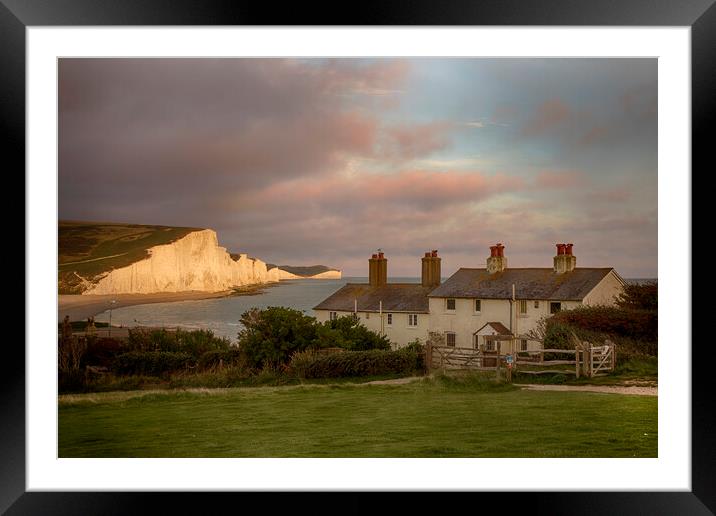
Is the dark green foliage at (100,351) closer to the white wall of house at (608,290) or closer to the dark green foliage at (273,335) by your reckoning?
the dark green foliage at (273,335)

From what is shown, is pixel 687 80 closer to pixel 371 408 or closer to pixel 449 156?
pixel 449 156

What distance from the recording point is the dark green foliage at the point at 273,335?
601 cm

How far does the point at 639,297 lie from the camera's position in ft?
19.4

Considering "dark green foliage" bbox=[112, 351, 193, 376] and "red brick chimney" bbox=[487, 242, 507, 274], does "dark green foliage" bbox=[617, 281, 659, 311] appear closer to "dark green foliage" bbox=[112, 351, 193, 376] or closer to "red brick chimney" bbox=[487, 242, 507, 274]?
"red brick chimney" bbox=[487, 242, 507, 274]

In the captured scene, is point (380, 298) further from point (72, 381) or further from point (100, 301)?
point (72, 381)

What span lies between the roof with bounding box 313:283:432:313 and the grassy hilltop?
58.7 inches

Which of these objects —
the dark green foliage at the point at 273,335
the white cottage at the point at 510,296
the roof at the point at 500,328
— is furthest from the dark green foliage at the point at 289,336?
the roof at the point at 500,328

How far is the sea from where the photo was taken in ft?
19.0

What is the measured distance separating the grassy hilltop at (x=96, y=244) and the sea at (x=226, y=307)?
1.45 ft

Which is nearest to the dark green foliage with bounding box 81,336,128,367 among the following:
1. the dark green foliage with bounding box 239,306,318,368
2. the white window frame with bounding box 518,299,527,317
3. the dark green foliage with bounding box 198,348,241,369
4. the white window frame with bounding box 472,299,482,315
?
the dark green foliage with bounding box 198,348,241,369

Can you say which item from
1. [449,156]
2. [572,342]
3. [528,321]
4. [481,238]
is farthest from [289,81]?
[572,342]

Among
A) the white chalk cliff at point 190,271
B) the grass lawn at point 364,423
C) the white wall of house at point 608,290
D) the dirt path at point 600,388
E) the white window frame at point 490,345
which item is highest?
the white chalk cliff at point 190,271

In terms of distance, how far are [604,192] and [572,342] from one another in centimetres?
146

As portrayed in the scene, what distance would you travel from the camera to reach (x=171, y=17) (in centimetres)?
299
